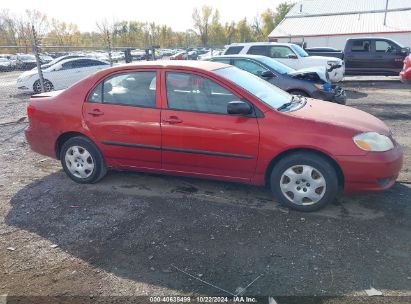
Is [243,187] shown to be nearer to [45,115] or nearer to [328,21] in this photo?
[45,115]

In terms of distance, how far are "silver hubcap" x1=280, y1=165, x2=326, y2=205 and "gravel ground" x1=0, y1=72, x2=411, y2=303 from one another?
19 centimetres

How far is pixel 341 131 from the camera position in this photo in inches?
135

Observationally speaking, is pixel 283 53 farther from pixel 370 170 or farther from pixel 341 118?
pixel 370 170

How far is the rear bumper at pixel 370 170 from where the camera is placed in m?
3.37

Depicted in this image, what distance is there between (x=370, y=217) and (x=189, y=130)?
217 centimetres

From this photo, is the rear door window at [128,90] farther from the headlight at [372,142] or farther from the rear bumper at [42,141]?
the headlight at [372,142]

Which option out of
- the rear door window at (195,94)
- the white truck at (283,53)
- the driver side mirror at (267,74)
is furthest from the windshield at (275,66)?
the rear door window at (195,94)

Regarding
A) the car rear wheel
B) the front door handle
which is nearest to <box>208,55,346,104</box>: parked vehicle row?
the front door handle

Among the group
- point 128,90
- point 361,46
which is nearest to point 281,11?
point 361,46

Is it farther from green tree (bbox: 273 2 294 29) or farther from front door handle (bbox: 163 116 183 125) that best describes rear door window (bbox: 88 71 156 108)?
green tree (bbox: 273 2 294 29)

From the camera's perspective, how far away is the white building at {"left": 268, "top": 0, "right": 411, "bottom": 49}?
3157 centimetres

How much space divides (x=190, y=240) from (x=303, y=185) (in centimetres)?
137

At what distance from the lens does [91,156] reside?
4.39 m

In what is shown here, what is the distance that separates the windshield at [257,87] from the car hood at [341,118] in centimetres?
28
